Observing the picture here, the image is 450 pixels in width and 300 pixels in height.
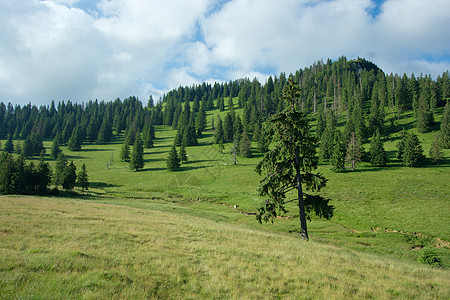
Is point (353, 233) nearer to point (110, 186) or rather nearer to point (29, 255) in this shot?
point (29, 255)

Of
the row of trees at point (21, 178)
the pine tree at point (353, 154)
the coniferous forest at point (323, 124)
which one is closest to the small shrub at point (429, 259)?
the coniferous forest at point (323, 124)

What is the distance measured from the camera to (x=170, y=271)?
29.2ft

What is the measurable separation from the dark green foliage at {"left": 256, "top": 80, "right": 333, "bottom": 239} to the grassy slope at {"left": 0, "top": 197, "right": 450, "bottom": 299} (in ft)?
19.5

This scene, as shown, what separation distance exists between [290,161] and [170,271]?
14663 millimetres

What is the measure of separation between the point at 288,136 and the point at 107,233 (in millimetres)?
15988

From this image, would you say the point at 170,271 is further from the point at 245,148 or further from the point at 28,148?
the point at 28,148

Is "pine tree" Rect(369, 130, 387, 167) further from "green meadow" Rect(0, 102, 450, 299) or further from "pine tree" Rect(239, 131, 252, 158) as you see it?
"pine tree" Rect(239, 131, 252, 158)

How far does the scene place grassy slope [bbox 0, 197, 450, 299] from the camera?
22.4ft

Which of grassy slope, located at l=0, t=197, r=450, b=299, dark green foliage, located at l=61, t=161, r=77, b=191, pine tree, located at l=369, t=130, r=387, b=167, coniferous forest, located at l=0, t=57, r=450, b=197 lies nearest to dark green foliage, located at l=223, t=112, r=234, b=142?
coniferous forest, located at l=0, t=57, r=450, b=197

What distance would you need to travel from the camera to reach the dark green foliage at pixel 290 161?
64.3 ft

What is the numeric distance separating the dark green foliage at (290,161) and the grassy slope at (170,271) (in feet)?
19.5

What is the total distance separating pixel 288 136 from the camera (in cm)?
1998

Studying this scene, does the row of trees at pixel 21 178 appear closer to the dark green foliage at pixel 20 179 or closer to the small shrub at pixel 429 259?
the dark green foliage at pixel 20 179

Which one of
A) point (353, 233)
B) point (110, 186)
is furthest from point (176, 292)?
point (110, 186)
